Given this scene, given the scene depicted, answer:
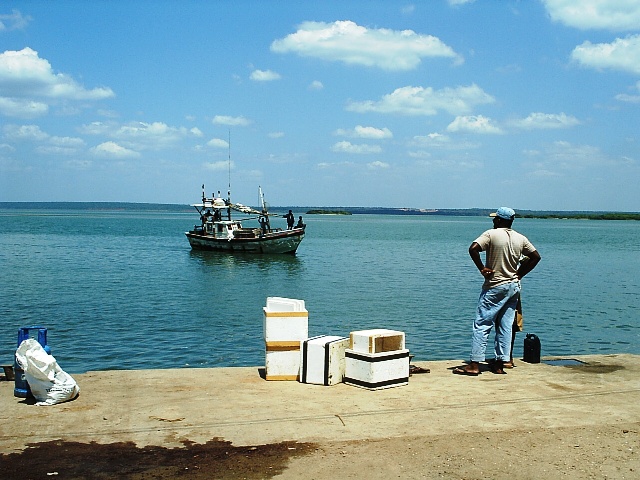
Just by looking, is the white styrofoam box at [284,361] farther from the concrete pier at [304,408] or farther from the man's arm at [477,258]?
the man's arm at [477,258]

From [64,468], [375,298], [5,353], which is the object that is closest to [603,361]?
[64,468]

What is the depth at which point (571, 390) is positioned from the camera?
24.2 feet

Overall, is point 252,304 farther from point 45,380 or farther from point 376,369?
point 45,380

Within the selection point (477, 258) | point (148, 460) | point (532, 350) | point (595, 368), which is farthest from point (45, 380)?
point (595, 368)

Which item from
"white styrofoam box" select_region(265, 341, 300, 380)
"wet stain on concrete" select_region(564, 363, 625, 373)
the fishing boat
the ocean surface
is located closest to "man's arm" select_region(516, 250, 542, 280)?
"wet stain on concrete" select_region(564, 363, 625, 373)

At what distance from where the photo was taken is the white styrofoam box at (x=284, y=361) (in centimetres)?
786

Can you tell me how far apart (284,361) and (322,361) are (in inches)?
21.5

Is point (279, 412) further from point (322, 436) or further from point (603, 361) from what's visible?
point (603, 361)

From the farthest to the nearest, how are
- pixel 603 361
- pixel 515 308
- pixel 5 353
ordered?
1. pixel 5 353
2. pixel 603 361
3. pixel 515 308

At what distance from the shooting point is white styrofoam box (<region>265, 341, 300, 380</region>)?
7.86 meters

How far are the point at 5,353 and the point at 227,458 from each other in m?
11.5

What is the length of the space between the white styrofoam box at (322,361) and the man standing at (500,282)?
1554mm

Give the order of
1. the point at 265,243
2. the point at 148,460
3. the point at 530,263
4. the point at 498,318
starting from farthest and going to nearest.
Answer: the point at 265,243
the point at 498,318
the point at 530,263
the point at 148,460

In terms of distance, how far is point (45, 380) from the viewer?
6.59 m
